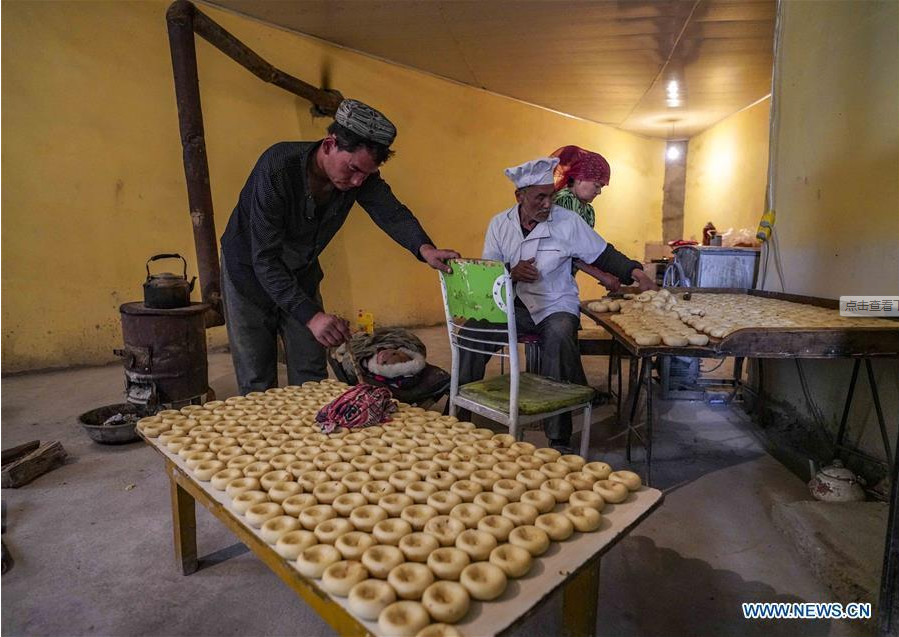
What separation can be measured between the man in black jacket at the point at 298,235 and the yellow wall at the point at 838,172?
89.9 inches

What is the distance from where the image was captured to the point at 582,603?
1.21 meters

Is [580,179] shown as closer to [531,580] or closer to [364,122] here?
[364,122]

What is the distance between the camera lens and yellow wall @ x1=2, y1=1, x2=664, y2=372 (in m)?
4.29

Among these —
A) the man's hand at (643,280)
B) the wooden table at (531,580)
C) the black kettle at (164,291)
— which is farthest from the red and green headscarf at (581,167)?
the wooden table at (531,580)

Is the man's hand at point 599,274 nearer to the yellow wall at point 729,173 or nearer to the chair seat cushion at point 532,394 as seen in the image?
the chair seat cushion at point 532,394

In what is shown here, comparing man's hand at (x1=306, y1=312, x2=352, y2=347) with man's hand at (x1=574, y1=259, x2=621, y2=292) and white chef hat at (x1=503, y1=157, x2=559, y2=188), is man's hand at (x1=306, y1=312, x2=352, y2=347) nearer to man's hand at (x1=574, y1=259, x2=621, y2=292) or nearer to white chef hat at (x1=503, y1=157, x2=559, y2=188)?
white chef hat at (x1=503, y1=157, x2=559, y2=188)

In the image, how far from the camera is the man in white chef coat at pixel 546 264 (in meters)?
2.94

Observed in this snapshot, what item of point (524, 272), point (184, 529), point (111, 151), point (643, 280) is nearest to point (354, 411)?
point (184, 529)

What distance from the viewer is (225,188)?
5.31 meters

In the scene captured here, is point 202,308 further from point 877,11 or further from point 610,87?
point 610,87

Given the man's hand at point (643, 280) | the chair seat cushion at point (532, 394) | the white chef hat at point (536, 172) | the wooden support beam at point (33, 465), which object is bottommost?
the wooden support beam at point (33, 465)

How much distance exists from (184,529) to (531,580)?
1.44m

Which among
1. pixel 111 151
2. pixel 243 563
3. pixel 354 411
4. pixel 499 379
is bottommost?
pixel 243 563

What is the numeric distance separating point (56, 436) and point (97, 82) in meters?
3.19
